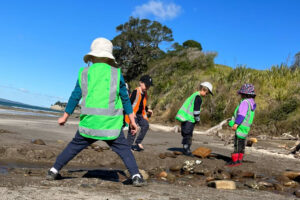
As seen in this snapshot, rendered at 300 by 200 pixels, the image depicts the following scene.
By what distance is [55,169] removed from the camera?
3514 mm

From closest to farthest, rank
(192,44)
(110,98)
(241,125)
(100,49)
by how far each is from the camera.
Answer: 1. (110,98)
2. (100,49)
3. (241,125)
4. (192,44)

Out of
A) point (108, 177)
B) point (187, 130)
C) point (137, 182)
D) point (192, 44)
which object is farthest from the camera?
point (192, 44)

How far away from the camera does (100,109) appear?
349cm

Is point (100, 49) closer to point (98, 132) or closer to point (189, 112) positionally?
point (98, 132)

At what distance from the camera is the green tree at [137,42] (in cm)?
4334

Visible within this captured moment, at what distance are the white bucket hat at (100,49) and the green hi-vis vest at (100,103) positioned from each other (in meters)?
0.12

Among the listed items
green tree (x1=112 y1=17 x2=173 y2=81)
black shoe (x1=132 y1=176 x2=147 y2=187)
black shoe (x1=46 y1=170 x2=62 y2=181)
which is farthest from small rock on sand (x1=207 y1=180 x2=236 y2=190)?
green tree (x1=112 y1=17 x2=173 y2=81)

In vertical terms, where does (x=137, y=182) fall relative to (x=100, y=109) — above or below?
below

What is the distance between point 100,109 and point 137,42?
44.3 m

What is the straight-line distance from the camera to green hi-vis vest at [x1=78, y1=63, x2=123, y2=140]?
11.4ft

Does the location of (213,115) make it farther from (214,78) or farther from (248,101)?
(248,101)

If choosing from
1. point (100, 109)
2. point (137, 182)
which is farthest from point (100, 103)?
point (137, 182)

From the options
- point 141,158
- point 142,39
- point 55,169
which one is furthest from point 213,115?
point 142,39

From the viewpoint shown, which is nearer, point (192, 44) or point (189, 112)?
point (189, 112)
